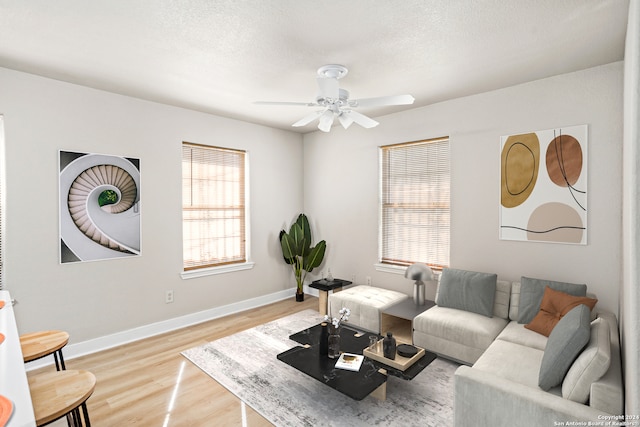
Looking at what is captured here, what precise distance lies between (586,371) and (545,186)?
6.39 ft

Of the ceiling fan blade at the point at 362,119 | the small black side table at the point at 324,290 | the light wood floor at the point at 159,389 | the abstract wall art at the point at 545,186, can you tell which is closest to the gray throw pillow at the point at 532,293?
the abstract wall art at the point at 545,186

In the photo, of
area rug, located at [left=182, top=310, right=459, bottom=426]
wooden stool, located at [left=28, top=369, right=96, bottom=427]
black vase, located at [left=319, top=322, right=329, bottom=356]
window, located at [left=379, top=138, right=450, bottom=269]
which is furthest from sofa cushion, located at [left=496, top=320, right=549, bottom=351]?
wooden stool, located at [left=28, top=369, right=96, bottom=427]

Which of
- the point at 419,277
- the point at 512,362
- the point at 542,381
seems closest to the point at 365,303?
the point at 419,277

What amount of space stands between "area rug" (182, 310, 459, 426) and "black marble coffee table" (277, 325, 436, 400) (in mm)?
188

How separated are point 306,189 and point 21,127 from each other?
353 centimetres

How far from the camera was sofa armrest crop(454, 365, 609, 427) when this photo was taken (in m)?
1.67

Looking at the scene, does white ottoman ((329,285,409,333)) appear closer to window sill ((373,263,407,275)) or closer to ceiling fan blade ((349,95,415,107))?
window sill ((373,263,407,275))

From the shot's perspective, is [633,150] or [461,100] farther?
[461,100]

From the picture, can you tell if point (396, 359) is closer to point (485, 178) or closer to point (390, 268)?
point (390, 268)

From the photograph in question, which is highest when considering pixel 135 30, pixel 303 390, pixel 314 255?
pixel 135 30

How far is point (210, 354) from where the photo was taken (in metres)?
3.26

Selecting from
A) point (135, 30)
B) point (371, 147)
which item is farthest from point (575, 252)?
point (135, 30)

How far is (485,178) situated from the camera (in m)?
3.52

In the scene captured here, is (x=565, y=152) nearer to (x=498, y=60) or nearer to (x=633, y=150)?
(x=498, y=60)
